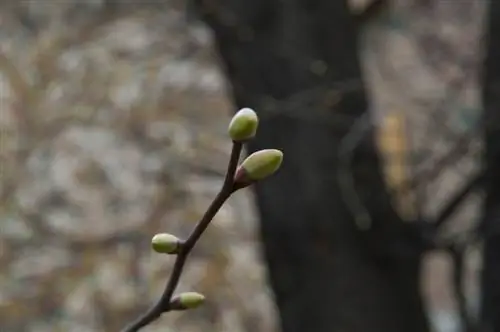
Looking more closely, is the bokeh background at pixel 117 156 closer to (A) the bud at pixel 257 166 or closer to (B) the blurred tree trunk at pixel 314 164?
(B) the blurred tree trunk at pixel 314 164

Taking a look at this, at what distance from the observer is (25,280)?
7.22ft

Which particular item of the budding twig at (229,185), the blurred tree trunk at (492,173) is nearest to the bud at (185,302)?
the budding twig at (229,185)

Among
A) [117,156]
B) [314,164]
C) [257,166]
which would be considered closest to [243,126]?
[257,166]

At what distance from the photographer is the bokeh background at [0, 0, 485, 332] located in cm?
221

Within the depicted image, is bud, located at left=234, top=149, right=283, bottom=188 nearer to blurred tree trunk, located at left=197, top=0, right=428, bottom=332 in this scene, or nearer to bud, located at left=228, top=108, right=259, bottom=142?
bud, located at left=228, top=108, right=259, bottom=142

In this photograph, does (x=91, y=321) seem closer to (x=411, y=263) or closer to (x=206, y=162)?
(x=206, y=162)

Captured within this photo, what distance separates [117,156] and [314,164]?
1.10 m

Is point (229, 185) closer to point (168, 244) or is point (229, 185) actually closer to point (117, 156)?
point (168, 244)

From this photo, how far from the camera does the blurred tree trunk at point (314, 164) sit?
134 cm

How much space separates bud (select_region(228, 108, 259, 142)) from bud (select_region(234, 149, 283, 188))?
0.08 feet

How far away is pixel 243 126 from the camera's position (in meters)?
0.43

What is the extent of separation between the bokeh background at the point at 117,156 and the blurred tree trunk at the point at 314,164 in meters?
0.74

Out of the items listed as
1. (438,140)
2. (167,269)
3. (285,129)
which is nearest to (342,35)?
(285,129)

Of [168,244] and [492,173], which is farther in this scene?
[492,173]
